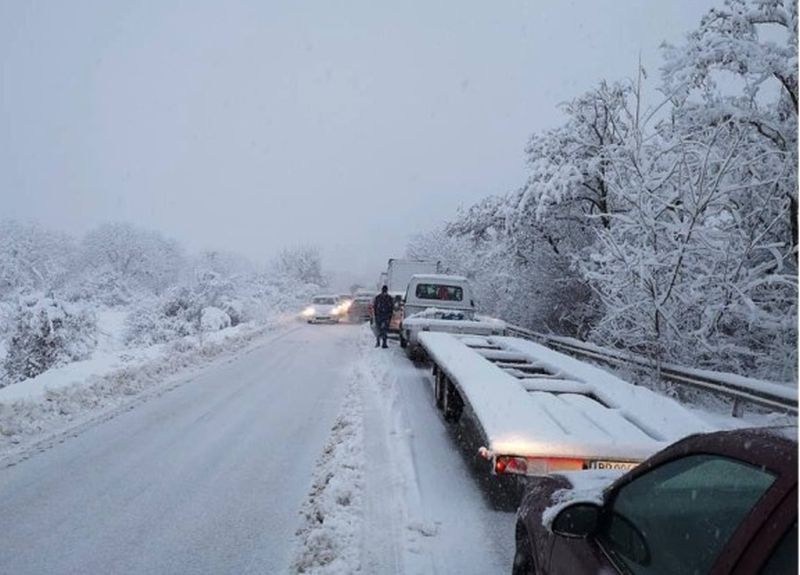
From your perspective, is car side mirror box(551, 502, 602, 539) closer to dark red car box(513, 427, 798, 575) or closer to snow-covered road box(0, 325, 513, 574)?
dark red car box(513, 427, 798, 575)

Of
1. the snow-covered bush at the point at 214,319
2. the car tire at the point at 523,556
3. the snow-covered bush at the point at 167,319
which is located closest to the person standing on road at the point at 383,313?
the snow-covered bush at the point at 167,319

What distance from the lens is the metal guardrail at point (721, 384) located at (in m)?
8.41

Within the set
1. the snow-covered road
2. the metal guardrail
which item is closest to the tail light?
the snow-covered road

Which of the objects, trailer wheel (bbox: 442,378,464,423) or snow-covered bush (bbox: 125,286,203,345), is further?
snow-covered bush (bbox: 125,286,203,345)

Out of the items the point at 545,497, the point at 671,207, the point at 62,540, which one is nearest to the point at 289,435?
the point at 62,540

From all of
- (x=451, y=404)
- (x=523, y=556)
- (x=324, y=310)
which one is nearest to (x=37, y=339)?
(x=451, y=404)

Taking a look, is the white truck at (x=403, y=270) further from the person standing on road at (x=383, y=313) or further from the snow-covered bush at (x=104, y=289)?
the snow-covered bush at (x=104, y=289)

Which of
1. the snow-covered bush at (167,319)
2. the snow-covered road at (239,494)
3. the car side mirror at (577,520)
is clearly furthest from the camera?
the snow-covered bush at (167,319)

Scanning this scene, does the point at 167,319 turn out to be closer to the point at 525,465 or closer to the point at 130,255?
the point at 525,465

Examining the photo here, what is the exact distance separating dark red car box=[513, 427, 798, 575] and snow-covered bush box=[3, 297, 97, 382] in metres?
17.4

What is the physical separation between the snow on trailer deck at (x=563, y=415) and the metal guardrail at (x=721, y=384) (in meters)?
2.15

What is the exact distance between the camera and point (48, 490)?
614 centimetres

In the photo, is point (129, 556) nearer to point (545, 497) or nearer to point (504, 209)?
point (545, 497)

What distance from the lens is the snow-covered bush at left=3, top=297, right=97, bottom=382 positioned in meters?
17.3
